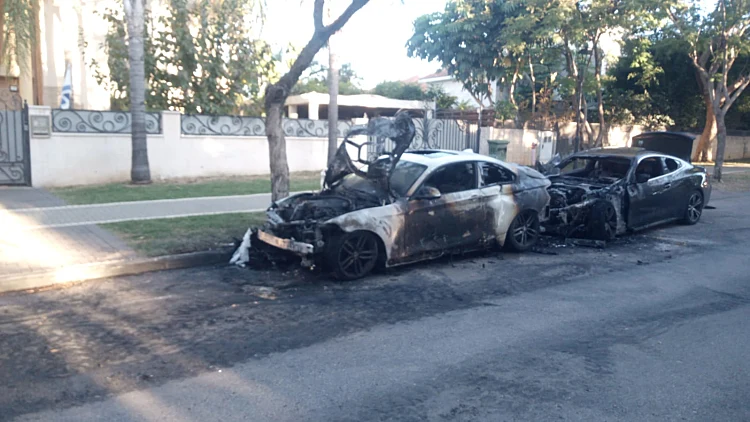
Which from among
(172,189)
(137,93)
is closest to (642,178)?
(172,189)

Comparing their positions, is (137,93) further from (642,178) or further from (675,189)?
(675,189)

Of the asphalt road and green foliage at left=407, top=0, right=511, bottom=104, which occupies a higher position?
green foliage at left=407, top=0, right=511, bottom=104

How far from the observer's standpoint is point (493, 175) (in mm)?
9070

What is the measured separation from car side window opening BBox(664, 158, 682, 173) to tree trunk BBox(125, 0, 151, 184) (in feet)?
37.7

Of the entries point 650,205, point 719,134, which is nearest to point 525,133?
point 719,134

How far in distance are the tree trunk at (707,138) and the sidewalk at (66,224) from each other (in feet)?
71.9

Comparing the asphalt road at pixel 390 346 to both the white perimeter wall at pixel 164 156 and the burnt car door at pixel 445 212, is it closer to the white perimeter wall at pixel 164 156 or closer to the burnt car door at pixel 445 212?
the burnt car door at pixel 445 212

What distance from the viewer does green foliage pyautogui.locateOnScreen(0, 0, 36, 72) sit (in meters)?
13.2

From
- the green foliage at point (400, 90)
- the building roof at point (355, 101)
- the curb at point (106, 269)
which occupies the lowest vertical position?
the curb at point (106, 269)

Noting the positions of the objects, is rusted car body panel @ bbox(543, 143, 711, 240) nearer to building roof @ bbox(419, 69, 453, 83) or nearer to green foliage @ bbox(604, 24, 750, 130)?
green foliage @ bbox(604, 24, 750, 130)

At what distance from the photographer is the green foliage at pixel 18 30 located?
13.2 metres

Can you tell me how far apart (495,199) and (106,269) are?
17.2 ft

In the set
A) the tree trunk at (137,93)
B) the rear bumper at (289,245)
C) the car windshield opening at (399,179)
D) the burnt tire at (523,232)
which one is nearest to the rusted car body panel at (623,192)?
the burnt tire at (523,232)

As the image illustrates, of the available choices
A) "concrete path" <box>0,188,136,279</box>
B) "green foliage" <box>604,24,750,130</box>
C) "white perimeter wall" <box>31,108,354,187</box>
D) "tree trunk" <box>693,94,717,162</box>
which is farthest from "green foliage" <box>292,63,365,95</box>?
"concrete path" <box>0,188,136,279</box>
